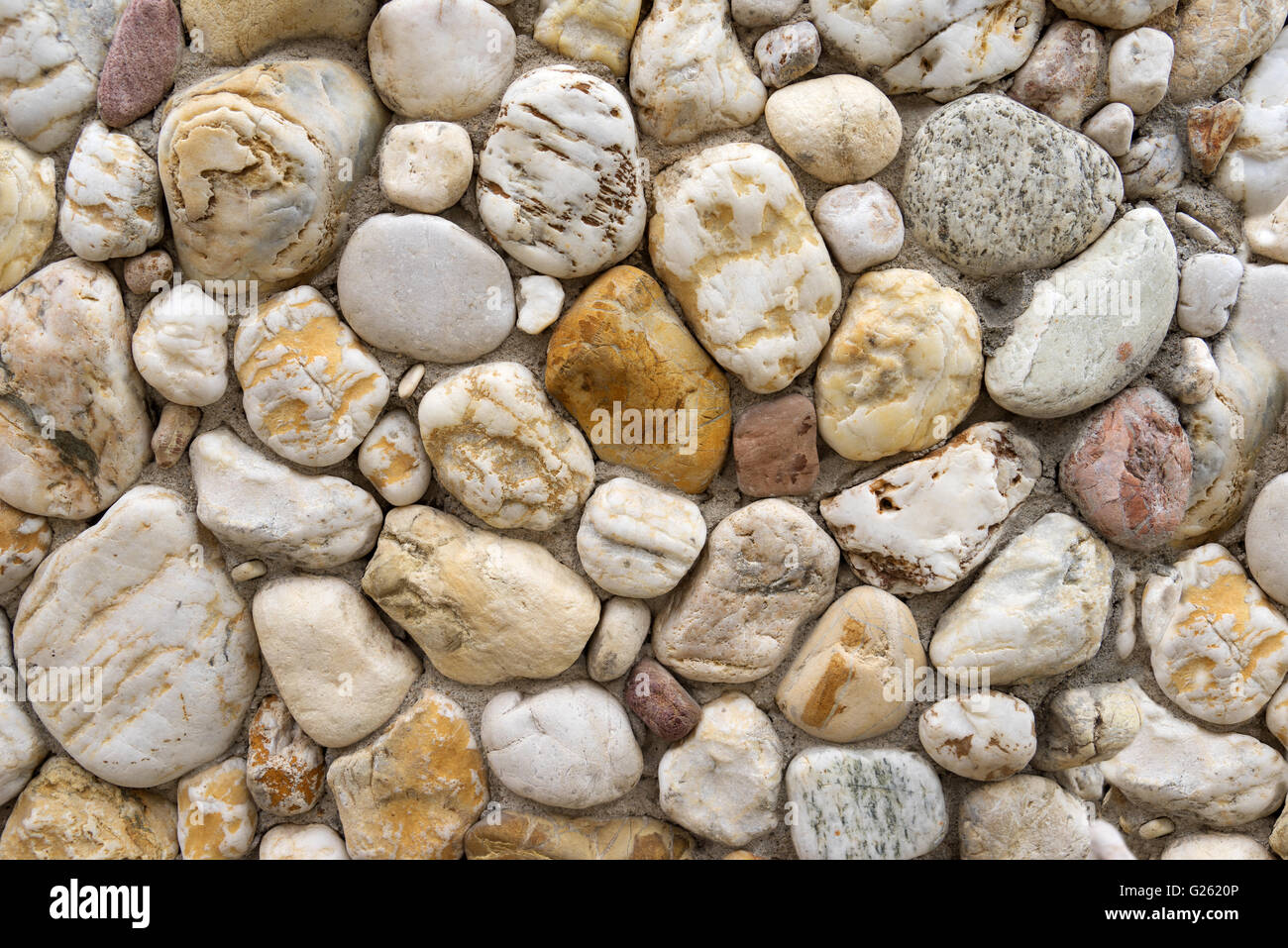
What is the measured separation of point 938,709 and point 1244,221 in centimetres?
120

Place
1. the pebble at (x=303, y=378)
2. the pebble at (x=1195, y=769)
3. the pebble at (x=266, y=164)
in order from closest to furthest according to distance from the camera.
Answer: the pebble at (x=266, y=164)
the pebble at (x=303, y=378)
the pebble at (x=1195, y=769)

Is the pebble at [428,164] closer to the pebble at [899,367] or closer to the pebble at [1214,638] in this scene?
the pebble at [899,367]

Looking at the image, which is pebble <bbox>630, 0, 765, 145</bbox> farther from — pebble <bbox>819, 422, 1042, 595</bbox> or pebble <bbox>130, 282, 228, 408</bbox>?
pebble <bbox>130, 282, 228, 408</bbox>

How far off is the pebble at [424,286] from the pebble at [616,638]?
23.2 inches

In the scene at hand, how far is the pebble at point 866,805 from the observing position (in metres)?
1.84

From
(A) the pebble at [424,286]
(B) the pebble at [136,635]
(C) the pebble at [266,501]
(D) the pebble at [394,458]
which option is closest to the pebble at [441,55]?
(A) the pebble at [424,286]

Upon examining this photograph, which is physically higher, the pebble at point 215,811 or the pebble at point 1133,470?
the pebble at point 1133,470

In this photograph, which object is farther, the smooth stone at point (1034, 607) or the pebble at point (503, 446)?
the smooth stone at point (1034, 607)

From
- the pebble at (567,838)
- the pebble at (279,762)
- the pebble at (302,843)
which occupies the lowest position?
the pebble at (302,843)

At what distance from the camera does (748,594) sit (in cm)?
180

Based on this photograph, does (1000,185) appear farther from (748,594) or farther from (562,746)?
(562,746)

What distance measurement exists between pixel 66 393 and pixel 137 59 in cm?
63

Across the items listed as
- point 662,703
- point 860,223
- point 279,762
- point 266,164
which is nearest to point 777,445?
point 860,223

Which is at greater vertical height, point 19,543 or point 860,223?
point 860,223
